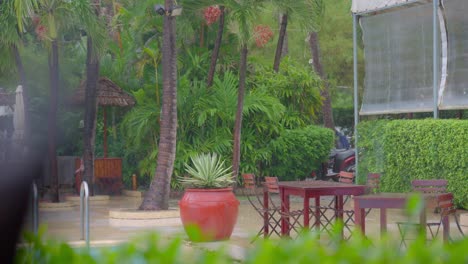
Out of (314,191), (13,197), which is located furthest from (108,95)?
(314,191)

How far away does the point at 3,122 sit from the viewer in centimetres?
2409

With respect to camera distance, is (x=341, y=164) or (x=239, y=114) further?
(x=341, y=164)

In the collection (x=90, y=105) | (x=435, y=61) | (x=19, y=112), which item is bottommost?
(x=19, y=112)

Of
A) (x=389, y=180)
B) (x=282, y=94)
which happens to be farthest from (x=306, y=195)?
(x=282, y=94)

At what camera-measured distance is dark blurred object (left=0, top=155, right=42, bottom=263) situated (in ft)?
18.2

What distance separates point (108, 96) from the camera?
850 inches

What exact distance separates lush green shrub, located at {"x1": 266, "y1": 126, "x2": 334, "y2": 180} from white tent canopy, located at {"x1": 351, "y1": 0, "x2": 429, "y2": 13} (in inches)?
177

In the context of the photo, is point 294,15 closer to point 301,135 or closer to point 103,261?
point 301,135

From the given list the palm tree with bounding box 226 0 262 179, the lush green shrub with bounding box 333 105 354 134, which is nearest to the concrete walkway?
the palm tree with bounding box 226 0 262 179

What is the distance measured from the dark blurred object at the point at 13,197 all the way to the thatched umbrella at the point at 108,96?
69.7 inches

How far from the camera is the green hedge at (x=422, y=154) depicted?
47.4ft

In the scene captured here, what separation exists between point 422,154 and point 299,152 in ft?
23.3

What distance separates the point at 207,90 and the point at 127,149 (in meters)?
2.78

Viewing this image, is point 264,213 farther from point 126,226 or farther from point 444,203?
point 126,226
